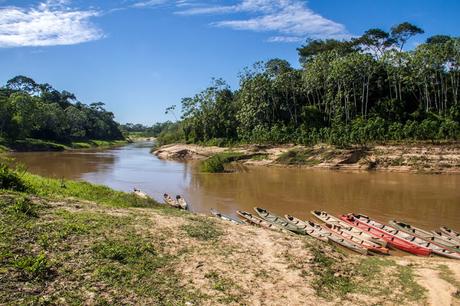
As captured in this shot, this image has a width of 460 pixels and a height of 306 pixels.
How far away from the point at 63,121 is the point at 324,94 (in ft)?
176

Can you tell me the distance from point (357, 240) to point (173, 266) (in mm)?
9200

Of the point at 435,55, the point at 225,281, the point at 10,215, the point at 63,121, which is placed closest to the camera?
the point at 225,281

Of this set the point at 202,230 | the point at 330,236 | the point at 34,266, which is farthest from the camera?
the point at 330,236

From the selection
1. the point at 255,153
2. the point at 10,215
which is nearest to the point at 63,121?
the point at 255,153

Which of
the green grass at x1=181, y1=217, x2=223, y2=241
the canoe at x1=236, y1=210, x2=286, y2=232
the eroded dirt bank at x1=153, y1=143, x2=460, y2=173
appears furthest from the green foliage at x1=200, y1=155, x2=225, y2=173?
the green grass at x1=181, y1=217, x2=223, y2=241

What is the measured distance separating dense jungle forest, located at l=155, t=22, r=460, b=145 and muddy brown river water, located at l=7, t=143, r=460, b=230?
9.17 meters

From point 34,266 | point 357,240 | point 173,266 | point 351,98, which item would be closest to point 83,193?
point 173,266

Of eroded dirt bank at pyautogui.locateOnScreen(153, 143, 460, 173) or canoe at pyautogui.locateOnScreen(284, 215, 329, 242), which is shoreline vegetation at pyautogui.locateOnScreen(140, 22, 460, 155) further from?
canoe at pyautogui.locateOnScreen(284, 215, 329, 242)

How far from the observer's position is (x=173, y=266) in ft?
29.9

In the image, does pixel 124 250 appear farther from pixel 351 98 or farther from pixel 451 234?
pixel 351 98

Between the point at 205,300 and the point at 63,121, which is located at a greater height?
the point at 63,121

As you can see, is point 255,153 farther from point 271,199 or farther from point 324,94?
point 271,199

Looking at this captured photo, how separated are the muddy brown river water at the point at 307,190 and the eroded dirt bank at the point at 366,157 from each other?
2387mm

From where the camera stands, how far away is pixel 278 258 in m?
10.4
